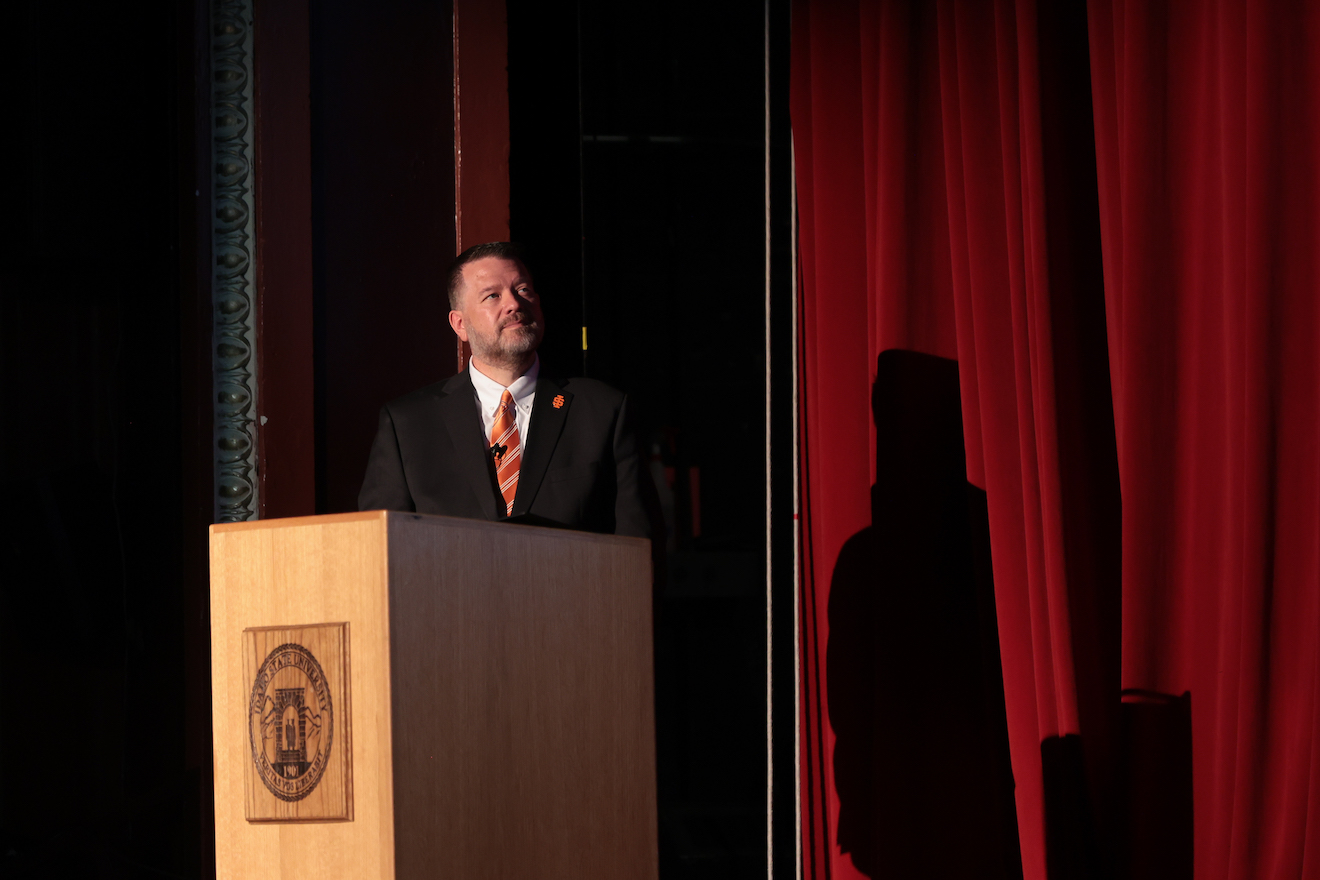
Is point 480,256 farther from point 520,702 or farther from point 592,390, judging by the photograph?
point 520,702

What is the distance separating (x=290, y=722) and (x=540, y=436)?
74 centimetres

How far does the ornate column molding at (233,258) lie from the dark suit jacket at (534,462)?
0.64m

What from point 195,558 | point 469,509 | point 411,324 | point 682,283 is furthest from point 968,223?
point 195,558

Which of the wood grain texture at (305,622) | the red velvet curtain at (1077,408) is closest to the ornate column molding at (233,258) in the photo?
the red velvet curtain at (1077,408)

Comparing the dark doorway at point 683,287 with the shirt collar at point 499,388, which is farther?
the dark doorway at point 683,287

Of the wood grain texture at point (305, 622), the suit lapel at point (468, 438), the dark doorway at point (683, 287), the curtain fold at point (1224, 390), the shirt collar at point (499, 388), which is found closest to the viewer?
the wood grain texture at point (305, 622)

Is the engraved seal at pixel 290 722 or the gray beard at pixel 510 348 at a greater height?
the gray beard at pixel 510 348

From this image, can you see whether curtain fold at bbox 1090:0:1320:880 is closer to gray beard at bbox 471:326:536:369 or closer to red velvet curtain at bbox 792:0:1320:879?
red velvet curtain at bbox 792:0:1320:879

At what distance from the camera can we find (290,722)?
1.01 meters

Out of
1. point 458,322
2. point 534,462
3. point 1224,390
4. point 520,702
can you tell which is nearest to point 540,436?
point 534,462

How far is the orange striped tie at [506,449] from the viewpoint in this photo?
1.66 m

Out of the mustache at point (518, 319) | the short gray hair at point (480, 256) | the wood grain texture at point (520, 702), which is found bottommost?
the wood grain texture at point (520, 702)

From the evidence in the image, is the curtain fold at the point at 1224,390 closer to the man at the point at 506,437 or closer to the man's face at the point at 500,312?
the man at the point at 506,437

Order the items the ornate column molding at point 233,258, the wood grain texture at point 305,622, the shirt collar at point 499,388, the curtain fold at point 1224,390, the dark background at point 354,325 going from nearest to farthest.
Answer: the wood grain texture at point 305,622, the curtain fold at point 1224,390, the shirt collar at point 499,388, the dark background at point 354,325, the ornate column molding at point 233,258
